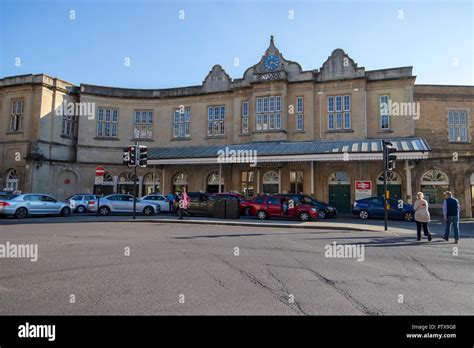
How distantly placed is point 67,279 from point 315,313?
451 cm

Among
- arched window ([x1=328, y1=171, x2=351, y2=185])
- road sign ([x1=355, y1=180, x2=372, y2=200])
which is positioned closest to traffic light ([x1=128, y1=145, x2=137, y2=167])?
arched window ([x1=328, y1=171, x2=351, y2=185])

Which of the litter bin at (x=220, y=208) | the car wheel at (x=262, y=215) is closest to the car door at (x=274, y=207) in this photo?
the car wheel at (x=262, y=215)

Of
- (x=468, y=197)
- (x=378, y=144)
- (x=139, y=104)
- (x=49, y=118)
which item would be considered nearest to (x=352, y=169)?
(x=378, y=144)

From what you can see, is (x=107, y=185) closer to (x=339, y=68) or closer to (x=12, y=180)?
(x=12, y=180)

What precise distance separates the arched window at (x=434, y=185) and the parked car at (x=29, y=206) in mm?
25701

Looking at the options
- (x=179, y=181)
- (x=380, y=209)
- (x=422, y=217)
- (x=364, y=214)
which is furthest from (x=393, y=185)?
(x=179, y=181)

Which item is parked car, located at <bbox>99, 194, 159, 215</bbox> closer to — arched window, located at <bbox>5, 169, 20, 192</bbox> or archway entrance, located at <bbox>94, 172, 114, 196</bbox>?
archway entrance, located at <bbox>94, 172, 114, 196</bbox>

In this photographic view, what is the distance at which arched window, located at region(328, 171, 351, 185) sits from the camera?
1011 inches

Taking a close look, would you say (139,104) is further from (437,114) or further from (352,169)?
(437,114)

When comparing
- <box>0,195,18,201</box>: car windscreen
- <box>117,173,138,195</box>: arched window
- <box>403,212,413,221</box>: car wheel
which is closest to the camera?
<box>0,195,18,201</box>: car windscreen

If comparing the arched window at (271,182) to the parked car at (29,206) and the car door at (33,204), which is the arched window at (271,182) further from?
the car door at (33,204)

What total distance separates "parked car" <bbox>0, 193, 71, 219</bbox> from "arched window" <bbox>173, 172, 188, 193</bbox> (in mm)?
10036

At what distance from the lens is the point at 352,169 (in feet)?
83.0

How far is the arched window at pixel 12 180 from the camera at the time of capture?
27547 mm
